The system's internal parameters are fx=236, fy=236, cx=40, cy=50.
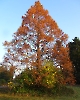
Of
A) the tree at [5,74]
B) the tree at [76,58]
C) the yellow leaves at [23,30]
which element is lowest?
the tree at [5,74]

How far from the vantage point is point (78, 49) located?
5112 cm

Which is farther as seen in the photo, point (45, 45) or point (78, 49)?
point (78, 49)

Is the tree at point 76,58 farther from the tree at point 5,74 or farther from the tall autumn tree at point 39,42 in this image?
the tall autumn tree at point 39,42

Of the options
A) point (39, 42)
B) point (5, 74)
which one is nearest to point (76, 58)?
point (5, 74)

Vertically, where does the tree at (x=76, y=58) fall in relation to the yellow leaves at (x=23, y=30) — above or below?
above

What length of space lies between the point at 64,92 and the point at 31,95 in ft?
12.7

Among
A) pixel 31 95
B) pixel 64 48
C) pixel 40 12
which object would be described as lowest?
pixel 31 95

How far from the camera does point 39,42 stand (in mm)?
24766

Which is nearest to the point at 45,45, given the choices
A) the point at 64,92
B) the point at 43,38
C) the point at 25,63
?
the point at 43,38

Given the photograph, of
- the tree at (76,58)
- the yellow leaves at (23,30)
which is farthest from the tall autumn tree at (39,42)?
the tree at (76,58)

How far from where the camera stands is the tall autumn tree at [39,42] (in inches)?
954

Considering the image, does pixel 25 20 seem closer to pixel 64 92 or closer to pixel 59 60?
pixel 59 60

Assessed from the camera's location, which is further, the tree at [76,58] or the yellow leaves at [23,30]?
the tree at [76,58]

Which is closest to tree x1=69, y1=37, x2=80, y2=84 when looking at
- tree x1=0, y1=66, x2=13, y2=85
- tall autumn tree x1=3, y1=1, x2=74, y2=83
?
tree x1=0, y1=66, x2=13, y2=85
